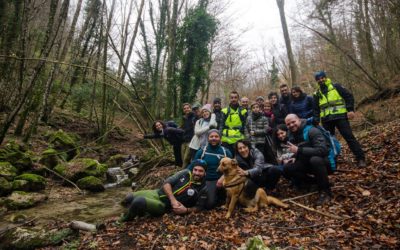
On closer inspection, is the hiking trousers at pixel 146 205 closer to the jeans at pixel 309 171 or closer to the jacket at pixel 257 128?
the jacket at pixel 257 128

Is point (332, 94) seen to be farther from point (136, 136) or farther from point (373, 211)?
point (136, 136)

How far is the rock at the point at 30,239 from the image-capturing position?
5285mm

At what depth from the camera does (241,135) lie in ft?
23.5

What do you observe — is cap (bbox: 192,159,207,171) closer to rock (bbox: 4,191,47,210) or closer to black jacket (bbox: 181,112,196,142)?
black jacket (bbox: 181,112,196,142)

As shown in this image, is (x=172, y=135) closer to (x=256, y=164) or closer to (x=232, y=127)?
(x=232, y=127)

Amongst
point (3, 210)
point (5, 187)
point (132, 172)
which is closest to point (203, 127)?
point (3, 210)

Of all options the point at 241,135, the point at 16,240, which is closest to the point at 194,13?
the point at 241,135

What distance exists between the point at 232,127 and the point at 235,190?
2.20 metres

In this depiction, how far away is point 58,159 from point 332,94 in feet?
38.4

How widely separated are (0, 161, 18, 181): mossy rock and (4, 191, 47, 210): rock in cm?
124

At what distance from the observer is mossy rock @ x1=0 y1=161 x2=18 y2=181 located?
9.76 metres

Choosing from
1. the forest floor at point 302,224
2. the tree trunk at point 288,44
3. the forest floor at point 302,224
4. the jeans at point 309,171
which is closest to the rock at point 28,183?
the forest floor at point 302,224

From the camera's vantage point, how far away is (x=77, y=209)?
834 cm

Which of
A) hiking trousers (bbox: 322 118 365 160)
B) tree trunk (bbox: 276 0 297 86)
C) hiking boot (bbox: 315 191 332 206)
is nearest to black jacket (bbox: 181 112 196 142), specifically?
hiking trousers (bbox: 322 118 365 160)
